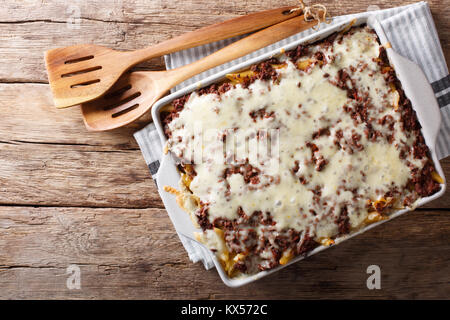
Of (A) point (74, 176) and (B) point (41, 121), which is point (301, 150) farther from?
(B) point (41, 121)

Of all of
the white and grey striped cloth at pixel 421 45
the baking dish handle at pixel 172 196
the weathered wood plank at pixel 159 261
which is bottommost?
the weathered wood plank at pixel 159 261

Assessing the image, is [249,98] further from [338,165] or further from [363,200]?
[363,200]

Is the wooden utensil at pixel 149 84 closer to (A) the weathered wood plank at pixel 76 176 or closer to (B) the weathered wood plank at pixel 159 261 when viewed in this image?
(A) the weathered wood plank at pixel 76 176

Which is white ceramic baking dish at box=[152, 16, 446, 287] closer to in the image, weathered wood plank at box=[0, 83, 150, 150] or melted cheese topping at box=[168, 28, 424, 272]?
melted cheese topping at box=[168, 28, 424, 272]

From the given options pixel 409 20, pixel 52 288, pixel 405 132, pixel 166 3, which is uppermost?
pixel 166 3

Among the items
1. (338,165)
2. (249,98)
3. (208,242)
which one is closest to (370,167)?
(338,165)

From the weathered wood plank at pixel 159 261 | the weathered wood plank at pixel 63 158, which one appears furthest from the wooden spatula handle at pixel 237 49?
the weathered wood plank at pixel 159 261
